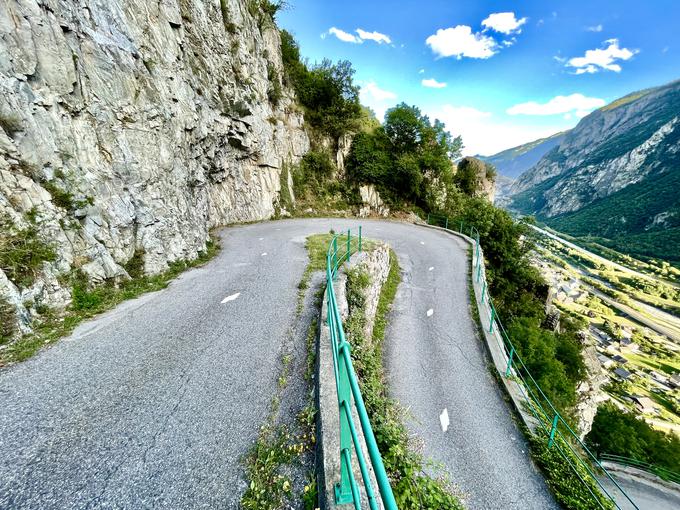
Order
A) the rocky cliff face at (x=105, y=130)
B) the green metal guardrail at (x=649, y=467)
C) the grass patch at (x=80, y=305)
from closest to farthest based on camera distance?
A: the grass patch at (x=80, y=305), the rocky cliff face at (x=105, y=130), the green metal guardrail at (x=649, y=467)

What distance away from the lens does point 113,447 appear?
123 inches

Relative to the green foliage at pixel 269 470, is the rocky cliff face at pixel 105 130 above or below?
above

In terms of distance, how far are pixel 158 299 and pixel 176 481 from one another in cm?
551

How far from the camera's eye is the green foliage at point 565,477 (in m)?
5.16

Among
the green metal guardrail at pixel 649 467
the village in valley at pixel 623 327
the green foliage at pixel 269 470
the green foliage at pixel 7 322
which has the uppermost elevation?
the green foliage at pixel 7 322

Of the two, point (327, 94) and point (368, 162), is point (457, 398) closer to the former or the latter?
point (368, 162)

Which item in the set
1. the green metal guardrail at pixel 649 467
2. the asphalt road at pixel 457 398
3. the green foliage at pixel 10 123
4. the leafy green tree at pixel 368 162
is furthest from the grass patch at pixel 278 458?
the green metal guardrail at pixel 649 467

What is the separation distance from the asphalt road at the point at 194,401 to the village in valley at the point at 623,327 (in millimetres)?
13338

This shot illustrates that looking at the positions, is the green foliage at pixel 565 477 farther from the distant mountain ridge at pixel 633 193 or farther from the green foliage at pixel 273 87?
the distant mountain ridge at pixel 633 193

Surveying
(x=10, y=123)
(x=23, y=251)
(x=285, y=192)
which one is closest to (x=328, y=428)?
(x=23, y=251)

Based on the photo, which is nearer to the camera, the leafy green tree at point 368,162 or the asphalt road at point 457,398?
the asphalt road at point 457,398

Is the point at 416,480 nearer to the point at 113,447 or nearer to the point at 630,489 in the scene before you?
the point at 113,447

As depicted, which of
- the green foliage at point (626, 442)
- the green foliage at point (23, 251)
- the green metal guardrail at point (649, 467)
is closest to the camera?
the green foliage at point (23, 251)

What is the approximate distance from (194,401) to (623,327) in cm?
10906
